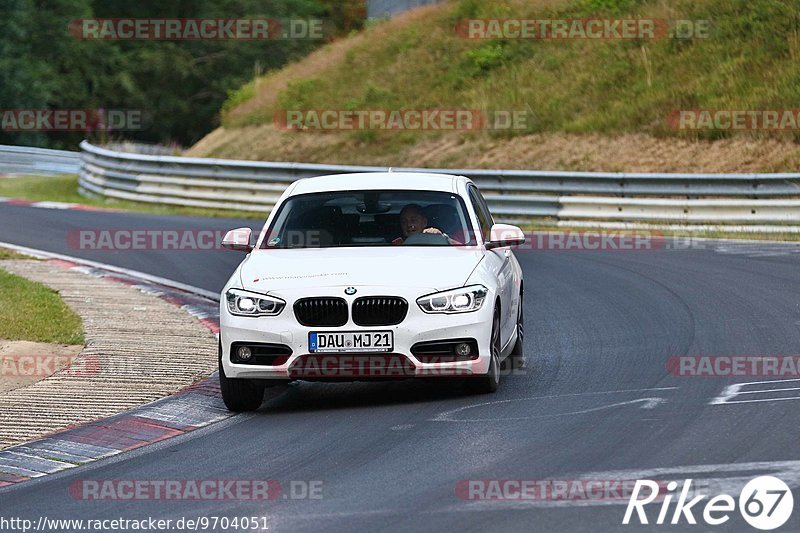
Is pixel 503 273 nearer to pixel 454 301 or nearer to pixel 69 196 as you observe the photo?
pixel 454 301

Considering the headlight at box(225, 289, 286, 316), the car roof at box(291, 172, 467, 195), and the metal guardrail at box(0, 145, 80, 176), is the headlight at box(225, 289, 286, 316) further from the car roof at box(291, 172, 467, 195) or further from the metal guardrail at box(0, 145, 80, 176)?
the metal guardrail at box(0, 145, 80, 176)

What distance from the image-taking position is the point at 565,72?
111ft

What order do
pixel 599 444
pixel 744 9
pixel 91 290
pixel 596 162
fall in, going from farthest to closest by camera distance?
pixel 744 9, pixel 596 162, pixel 91 290, pixel 599 444

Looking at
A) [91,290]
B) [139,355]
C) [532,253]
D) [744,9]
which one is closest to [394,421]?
[139,355]

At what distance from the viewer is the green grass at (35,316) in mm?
12750

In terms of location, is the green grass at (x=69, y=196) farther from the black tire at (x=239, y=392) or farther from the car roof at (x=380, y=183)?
the black tire at (x=239, y=392)

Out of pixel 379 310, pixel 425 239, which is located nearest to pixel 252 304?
pixel 379 310

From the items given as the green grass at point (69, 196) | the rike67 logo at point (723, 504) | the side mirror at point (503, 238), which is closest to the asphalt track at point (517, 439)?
the rike67 logo at point (723, 504)

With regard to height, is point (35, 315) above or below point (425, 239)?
below

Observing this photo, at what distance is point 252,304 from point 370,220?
1.50m

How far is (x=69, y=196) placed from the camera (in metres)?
32.8

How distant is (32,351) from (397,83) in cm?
2579

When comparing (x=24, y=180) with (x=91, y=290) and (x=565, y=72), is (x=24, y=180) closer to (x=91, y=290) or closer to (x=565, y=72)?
(x=565, y=72)

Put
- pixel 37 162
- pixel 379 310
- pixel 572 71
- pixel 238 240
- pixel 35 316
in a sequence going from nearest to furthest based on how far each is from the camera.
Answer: pixel 379 310
pixel 238 240
pixel 35 316
pixel 572 71
pixel 37 162
